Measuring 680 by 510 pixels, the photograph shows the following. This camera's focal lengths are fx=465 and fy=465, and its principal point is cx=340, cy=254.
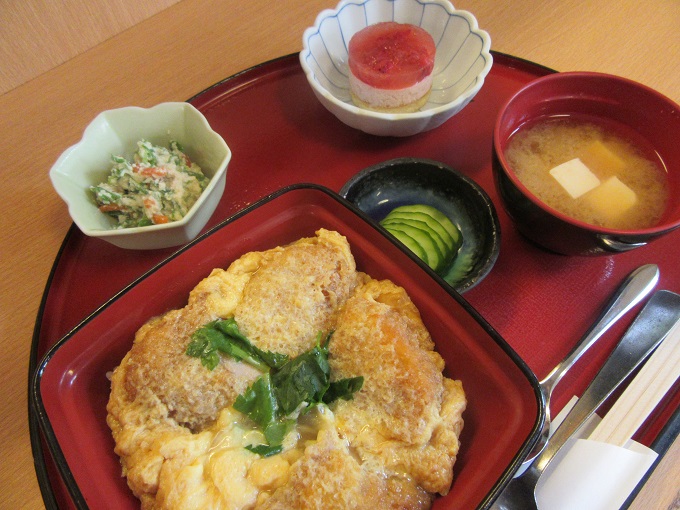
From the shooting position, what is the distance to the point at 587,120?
1.78 m

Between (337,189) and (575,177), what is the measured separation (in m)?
0.90

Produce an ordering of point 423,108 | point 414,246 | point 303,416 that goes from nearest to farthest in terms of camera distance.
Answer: point 303,416 → point 414,246 → point 423,108

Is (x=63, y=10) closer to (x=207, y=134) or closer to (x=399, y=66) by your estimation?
(x=207, y=134)

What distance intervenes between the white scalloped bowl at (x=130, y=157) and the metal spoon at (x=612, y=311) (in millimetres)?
1288

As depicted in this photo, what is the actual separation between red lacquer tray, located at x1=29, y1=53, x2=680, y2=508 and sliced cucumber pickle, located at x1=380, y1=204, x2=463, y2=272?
17cm

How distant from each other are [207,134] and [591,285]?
1536mm

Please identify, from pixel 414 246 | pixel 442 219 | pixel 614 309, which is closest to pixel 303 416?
pixel 414 246

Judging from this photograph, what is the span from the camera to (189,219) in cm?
157

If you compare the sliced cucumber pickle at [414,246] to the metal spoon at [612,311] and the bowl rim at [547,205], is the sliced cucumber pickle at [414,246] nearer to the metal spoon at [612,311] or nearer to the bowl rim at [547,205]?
the bowl rim at [547,205]

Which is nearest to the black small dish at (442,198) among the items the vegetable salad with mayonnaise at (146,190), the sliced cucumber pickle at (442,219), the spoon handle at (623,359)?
the sliced cucumber pickle at (442,219)

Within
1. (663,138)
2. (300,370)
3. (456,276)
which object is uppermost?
(300,370)

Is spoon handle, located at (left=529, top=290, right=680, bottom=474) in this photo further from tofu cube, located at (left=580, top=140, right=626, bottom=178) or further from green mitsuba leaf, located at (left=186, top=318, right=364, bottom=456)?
green mitsuba leaf, located at (left=186, top=318, right=364, bottom=456)

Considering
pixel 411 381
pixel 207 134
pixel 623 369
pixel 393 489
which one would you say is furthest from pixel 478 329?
pixel 207 134

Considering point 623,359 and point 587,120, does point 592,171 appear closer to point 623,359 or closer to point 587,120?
point 587,120
